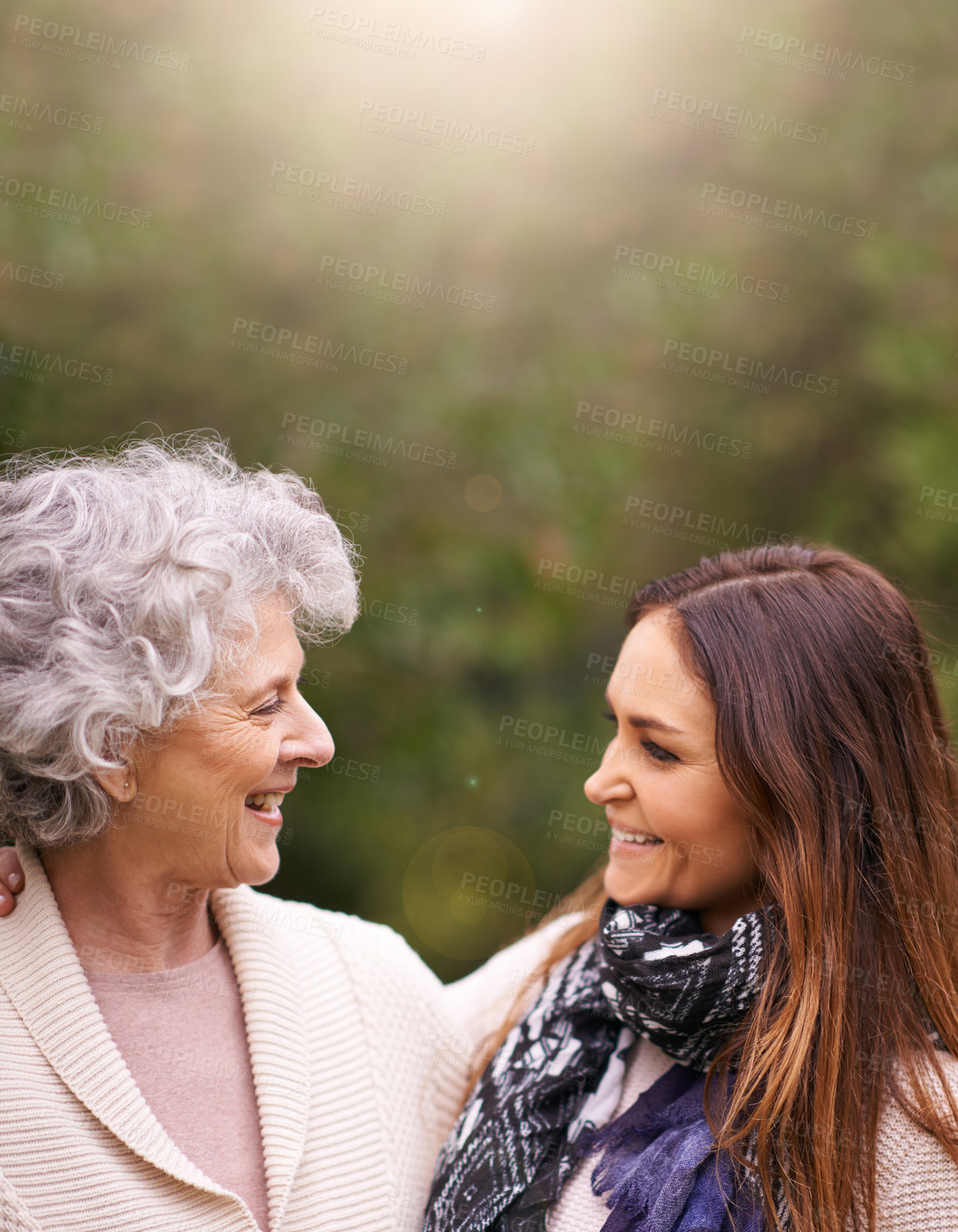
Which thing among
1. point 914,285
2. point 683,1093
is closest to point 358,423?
point 914,285

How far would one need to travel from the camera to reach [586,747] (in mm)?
3939

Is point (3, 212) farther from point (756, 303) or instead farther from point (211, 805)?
point (756, 303)

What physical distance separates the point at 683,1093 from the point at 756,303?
3.01 m

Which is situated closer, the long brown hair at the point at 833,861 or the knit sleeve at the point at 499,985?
the long brown hair at the point at 833,861
